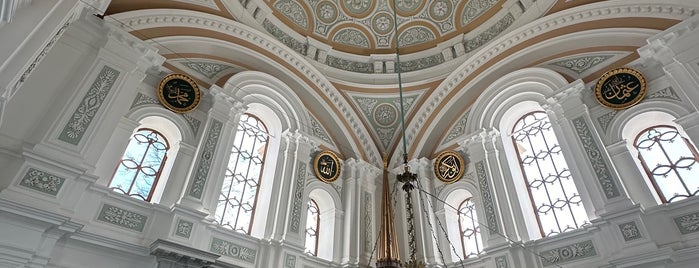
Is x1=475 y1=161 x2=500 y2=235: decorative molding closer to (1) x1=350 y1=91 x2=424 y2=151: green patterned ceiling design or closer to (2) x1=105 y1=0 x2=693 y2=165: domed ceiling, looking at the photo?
(2) x1=105 y1=0 x2=693 y2=165: domed ceiling

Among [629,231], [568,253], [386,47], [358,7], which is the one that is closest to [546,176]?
[568,253]

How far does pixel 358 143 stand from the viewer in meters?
10.1

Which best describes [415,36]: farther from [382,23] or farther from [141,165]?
[141,165]

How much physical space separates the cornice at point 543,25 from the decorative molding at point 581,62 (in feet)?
2.40

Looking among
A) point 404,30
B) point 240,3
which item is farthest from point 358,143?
point 240,3

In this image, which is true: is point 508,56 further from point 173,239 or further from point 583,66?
point 173,239

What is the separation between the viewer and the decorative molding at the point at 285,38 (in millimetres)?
9656

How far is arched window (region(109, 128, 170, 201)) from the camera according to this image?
6.16 meters

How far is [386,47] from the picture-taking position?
36.4ft

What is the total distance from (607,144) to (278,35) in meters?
7.49


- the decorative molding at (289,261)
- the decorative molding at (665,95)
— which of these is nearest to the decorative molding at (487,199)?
the decorative molding at (665,95)

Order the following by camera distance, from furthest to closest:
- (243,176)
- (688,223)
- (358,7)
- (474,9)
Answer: (358,7)
(474,9)
(243,176)
(688,223)

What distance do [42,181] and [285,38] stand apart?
20.6 feet

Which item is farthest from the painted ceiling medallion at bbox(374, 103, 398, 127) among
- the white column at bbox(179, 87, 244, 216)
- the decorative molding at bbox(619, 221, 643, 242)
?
the decorative molding at bbox(619, 221, 643, 242)
